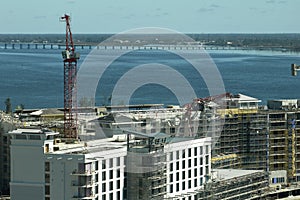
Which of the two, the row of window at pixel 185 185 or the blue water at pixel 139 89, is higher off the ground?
the blue water at pixel 139 89

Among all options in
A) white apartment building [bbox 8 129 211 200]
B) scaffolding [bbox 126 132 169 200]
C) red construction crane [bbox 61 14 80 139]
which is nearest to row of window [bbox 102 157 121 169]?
white apartment building [bbox 8 129 211 200]

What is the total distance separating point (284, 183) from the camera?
55.9 ft

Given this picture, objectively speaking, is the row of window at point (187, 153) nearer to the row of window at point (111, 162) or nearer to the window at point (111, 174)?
the row of window at point (111, 162)

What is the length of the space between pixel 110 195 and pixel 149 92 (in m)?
21.0

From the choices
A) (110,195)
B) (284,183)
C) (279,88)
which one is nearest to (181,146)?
(110,195)

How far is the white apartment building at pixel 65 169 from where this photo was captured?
1177cm

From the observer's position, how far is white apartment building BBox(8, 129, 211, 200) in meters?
11.8

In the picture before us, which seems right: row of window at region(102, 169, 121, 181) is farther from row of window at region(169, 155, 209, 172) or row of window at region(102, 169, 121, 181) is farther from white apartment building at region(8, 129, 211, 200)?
row of window at region(169, 155, 209, 172)

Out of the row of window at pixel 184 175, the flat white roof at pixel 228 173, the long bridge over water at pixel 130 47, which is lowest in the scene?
the flat white roof at pixel 228 173

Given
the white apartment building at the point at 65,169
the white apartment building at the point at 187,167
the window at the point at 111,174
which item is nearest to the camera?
the white apartment building at the point at 65,169

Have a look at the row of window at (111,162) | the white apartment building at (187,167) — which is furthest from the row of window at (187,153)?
the row of window at (111,162)

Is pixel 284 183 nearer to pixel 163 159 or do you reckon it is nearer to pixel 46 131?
pixel 163 159

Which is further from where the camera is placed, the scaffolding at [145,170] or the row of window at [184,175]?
the row of window at [184,175]

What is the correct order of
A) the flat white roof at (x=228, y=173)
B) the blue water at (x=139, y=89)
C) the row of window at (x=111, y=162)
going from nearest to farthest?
the row of window at (x=111, y=162) → the flat white roof at (x=228, y=173) → the blue water at (x=139, y=89)
